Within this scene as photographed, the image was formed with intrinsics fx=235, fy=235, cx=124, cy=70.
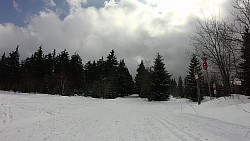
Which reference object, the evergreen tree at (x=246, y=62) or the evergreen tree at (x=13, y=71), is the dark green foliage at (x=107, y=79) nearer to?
the evergreen tree at (x=13, y=71)

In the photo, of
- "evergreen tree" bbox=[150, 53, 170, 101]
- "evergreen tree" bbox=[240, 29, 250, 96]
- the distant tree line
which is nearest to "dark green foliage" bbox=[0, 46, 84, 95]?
the distant tree line

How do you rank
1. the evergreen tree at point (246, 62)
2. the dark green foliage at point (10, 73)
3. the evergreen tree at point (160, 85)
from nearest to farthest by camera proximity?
1. the evergreen tree at point (246, 62)
2. the evergreen tree at point (160, 85)
3. the dark green foliage at point (10, 73)

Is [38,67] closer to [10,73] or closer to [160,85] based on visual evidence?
[10,73]

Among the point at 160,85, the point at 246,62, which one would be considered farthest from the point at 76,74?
the point at 246,62

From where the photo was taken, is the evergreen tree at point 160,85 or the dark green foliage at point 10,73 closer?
the evergreen tree at point 160,85

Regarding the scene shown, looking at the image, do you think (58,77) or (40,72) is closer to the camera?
(58,77)

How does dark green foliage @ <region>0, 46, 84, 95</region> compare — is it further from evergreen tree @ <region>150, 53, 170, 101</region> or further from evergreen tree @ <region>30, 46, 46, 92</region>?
evergreen tree @ <region>150, 53, 170, 101</region>

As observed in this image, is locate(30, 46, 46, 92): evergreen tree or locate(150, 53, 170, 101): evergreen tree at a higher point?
locate(30, 46, 46, 92): evergreen tree

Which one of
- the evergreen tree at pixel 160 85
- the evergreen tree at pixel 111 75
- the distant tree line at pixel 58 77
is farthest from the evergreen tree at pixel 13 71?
the evergreen tree at pixel 160 85

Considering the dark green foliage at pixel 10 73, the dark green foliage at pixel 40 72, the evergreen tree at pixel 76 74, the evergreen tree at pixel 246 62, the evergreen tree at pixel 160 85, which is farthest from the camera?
the evergreen tree at pixel 76 74

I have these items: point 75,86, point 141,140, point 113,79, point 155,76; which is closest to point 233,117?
point 141,140

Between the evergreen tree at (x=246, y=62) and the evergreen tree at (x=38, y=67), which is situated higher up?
the evergreen tree at (x=38, y=67)

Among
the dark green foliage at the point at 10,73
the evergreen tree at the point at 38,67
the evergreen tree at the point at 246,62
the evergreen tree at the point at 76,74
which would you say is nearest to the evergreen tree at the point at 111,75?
the evergreen tree at the point at 76,74

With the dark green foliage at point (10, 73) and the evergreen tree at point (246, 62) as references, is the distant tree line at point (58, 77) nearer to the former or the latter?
the dark green foliage at point (10, 73)
